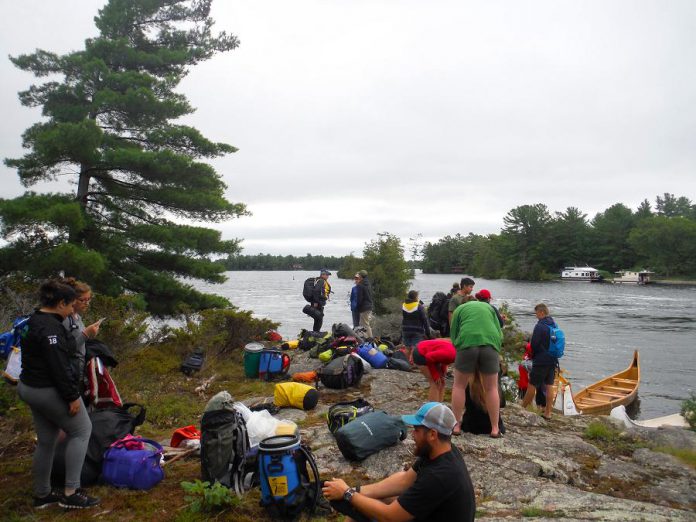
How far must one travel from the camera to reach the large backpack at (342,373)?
8195mm

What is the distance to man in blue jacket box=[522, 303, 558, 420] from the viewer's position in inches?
299

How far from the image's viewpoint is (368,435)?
17.0ft

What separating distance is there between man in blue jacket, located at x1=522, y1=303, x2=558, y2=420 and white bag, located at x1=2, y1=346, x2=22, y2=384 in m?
6.63

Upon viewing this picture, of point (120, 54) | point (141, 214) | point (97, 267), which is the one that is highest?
point (120, 54)

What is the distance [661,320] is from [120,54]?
38.3 meters

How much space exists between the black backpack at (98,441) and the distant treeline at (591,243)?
9465 cm

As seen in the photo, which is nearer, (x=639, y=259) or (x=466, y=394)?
(x=466, y=394)

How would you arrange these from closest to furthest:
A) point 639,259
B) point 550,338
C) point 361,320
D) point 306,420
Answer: point 306,420 < point 550,338 < point 361,320 < point 639,259

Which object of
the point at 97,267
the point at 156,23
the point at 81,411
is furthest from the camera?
the point at 156,23

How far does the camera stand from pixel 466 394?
5.99 metres

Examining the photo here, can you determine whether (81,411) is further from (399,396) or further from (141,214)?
(141,214)

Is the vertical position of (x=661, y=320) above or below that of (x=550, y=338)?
below

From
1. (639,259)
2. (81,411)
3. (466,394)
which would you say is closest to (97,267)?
(81,411)

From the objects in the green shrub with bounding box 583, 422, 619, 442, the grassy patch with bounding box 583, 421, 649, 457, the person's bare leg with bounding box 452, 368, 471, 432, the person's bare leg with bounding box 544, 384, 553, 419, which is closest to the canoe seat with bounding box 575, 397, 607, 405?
the person's bare leg with bounding box 544, 384, 553, 419
